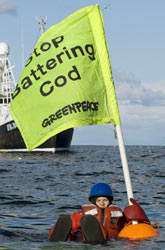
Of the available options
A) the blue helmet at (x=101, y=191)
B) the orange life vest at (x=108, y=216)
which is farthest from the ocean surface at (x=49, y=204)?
the blue helmet at (x=101, y=191)

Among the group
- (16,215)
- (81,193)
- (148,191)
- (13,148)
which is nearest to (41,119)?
(16,215)

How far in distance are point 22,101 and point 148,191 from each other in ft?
32.7

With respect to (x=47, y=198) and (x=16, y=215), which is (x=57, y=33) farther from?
(x=47, y=198)

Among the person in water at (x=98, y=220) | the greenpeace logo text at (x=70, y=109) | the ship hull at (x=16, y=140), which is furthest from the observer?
the ship hull at (x=16, y=140)

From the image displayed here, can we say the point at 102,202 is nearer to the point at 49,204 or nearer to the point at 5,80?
the point at 49,204

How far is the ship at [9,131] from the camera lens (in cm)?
5945

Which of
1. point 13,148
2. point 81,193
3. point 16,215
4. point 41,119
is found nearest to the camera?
point 41,119

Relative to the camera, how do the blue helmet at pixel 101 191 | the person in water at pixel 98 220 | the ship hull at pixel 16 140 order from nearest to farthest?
the person in water at pixel 98 220, the blue helmet at pixel 101 191, the ship hull at pixel 16 140

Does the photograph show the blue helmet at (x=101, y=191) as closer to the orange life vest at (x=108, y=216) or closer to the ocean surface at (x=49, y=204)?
the orange life vest at (x=108, y=216)

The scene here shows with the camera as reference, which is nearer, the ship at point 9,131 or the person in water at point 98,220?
the person in water at point 98,220

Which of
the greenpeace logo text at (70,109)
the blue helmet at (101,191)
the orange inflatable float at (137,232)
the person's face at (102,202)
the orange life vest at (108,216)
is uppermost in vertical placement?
the greenpeace logo text at (70,109)

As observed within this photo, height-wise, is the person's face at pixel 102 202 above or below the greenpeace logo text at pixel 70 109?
below

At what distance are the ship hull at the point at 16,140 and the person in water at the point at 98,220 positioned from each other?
50.8 meters

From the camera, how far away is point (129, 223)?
758 centimetres
